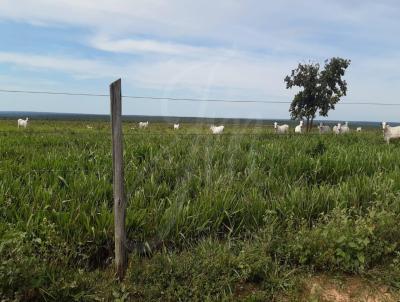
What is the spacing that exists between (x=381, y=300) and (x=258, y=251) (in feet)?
4.02

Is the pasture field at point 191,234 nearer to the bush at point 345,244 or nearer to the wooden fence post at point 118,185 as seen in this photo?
the bush at point 345,244

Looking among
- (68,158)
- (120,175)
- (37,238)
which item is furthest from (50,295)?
(68,158)

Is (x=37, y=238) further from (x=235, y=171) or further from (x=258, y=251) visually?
(x=235, y=171)

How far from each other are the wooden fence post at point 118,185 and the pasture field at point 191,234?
122 mm

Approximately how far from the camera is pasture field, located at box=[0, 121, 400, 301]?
13.1ft

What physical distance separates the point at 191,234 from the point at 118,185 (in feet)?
3.63

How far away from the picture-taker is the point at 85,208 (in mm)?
4883

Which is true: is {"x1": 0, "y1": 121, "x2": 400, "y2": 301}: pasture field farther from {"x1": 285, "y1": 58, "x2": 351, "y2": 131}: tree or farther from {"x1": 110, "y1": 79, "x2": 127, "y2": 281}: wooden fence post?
{"x1": 285, "y1": 58, "x2": 351, "y2": 131}: tree

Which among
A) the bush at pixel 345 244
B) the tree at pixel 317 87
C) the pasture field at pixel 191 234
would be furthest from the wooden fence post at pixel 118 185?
the tree at pixel 317 87

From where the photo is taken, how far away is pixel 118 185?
4.21 meters

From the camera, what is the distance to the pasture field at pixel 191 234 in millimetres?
3994

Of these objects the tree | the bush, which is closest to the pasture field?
the bush

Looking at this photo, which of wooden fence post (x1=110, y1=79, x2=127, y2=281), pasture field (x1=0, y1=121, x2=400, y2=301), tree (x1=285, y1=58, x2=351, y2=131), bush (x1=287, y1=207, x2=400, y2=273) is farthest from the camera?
tree (x1=285, y1=58, x2=351, y2=131)

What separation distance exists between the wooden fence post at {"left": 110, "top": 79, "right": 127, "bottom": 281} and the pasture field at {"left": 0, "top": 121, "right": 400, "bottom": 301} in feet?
0.40
